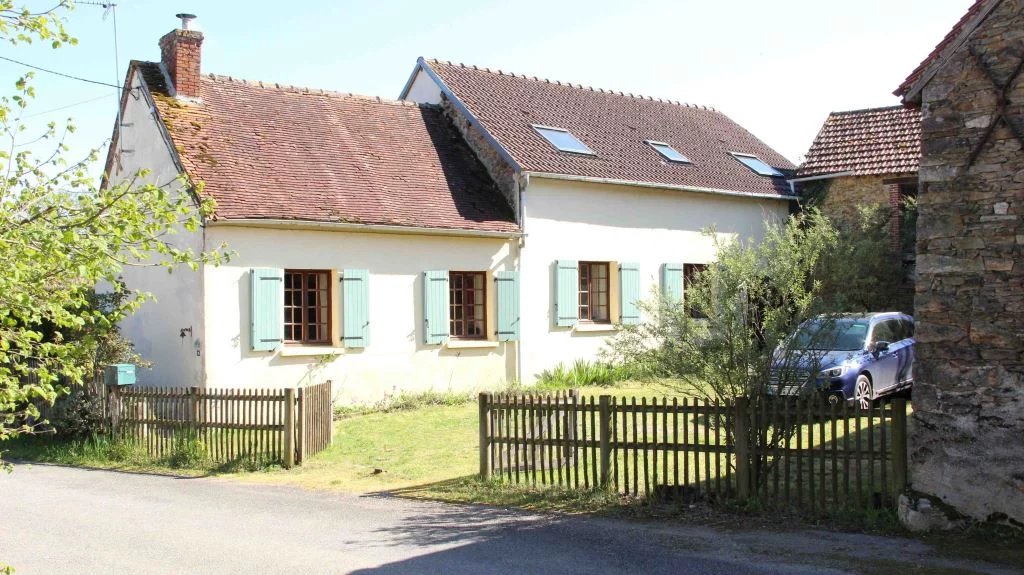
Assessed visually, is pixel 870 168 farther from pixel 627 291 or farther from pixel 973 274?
pixel 973 274

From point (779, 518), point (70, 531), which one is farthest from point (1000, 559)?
point (70, 531)

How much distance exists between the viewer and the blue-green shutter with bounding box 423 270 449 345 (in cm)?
1750

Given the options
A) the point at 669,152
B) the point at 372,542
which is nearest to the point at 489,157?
the point at 669,152

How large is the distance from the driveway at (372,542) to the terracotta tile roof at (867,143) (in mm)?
15832

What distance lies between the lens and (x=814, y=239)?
9.55 meters

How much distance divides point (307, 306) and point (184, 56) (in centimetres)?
496

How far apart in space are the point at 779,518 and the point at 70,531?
6.34 m

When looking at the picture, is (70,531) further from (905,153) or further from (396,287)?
(905,153)

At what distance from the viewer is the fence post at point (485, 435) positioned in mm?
10359

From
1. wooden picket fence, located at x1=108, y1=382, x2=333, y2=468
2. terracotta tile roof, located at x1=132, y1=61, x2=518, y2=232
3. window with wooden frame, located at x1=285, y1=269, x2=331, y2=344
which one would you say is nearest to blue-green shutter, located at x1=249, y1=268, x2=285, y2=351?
window with wooden frame, located at x1=285, y1=269, x2=331, y2=344

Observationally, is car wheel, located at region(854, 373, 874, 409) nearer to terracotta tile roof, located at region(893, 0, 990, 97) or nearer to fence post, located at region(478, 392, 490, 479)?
terracotta tile roof, located at region(893, 0, 990, 97)

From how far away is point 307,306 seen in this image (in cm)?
1659

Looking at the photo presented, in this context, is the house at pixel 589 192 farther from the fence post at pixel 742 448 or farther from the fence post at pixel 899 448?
the fence post at pixel 899 448

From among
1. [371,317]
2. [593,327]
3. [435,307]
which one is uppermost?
[435,307]
